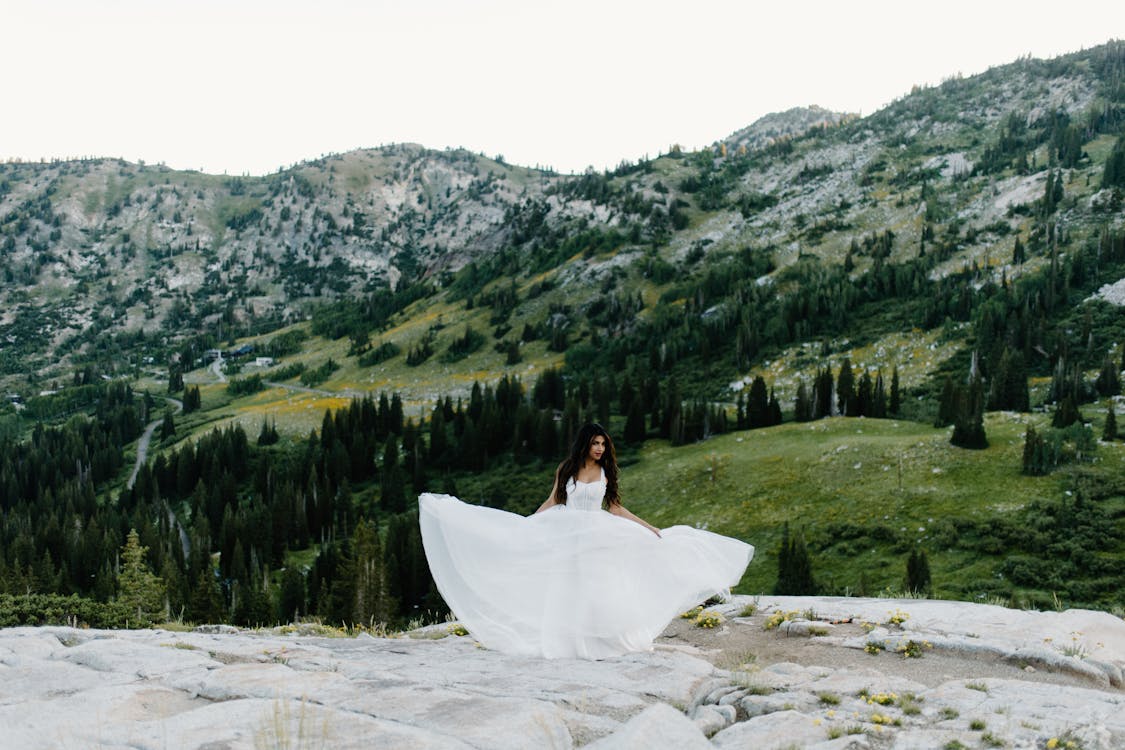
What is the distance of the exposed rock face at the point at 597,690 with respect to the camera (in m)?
7.39

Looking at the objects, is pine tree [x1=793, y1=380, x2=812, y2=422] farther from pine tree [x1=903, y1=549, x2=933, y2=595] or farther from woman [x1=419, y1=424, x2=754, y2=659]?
woman [x1=419, y1=424, x2=754, y2=659]

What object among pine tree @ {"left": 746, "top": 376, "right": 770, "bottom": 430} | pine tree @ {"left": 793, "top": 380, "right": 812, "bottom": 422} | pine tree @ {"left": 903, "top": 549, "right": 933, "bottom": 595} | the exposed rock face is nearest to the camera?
the exposed rock face

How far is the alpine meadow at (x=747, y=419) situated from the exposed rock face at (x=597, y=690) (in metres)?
12.1

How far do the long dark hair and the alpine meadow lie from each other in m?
14.3

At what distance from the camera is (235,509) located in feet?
336

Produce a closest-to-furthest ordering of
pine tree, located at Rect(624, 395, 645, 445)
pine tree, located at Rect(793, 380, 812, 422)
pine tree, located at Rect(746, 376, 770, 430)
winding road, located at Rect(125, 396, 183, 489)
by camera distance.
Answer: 1. pine tree, located at Rect(793, 380, 812, 422)
2. pine tree, located at Rect(746, 376, 770, 430)
3. pine tree, located at Rect(624, 395, 645, 445)
4. winding road, located at Rect(125, 396, 183, 489)

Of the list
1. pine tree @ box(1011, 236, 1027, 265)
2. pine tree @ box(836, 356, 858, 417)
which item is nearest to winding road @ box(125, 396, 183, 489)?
pine tree @ box(836, 356, 858, 417)

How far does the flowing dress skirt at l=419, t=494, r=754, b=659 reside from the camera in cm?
1223

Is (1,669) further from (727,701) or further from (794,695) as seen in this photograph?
(794,695)

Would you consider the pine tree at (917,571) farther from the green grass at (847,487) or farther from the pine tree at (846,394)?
the pine tree at (846,394)

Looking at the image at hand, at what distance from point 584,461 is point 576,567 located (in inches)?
85.8

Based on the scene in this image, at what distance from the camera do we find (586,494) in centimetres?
1380

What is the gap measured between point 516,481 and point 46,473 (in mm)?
99186

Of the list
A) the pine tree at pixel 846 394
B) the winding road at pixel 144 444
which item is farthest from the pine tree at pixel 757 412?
the winding road at pixel 144 444
